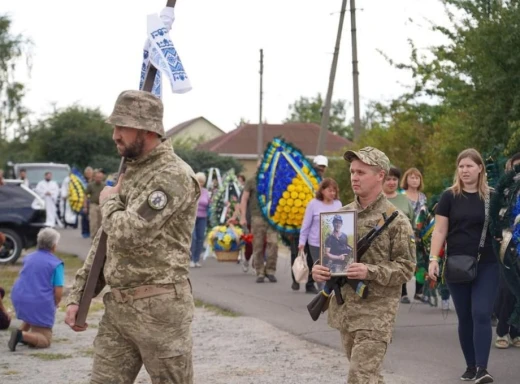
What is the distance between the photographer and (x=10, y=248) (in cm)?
1969

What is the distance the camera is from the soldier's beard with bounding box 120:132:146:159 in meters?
5.43

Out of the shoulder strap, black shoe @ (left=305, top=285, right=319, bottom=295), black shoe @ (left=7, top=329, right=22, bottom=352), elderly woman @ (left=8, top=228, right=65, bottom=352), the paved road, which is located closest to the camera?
the shoulder strap

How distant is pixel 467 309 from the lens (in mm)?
8484

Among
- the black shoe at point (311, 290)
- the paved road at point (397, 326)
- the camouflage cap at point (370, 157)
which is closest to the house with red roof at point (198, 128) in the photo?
the paved road at point (397, 326)

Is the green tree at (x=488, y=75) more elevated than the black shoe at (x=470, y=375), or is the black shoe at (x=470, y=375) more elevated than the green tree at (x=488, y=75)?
the green tree at (x=488, y=75)

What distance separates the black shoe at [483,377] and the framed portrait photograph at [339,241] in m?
2.53

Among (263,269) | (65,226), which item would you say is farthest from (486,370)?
(65,226)

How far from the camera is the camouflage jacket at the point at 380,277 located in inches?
245

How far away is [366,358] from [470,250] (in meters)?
2.56

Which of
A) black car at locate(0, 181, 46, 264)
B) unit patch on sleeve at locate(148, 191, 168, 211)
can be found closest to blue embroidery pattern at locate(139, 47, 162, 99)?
unit patch on sleeve at locate(148, 191, 168, 211)

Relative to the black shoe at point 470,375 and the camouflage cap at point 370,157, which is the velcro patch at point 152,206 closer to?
the camouflage cap at point 370,157

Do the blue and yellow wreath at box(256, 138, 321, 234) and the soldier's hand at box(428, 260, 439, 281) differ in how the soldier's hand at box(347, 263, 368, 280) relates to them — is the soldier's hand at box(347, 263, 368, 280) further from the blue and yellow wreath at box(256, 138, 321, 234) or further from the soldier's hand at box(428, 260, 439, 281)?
the blue and yellow wreath at box(256, 138, 321, 234)

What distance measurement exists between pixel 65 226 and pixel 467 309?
28521 millimetres

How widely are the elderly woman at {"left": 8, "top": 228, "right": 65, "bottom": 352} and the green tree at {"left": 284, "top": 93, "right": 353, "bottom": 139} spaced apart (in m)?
95.0
